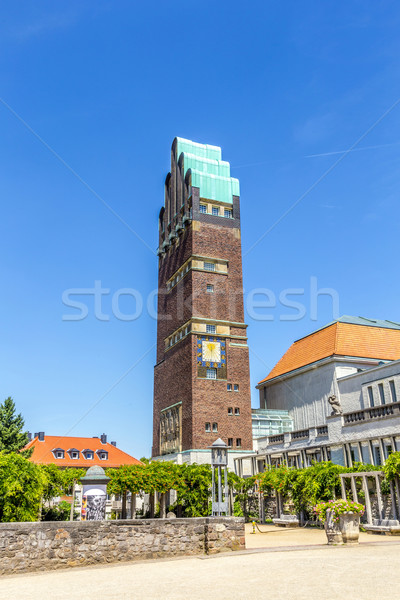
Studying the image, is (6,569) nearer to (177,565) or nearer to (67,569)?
(67,569)

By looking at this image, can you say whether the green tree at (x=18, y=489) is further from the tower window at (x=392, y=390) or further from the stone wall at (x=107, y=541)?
the tower window at (x=392, y=390)

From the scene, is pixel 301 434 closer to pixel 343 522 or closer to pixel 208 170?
pixel 343 522

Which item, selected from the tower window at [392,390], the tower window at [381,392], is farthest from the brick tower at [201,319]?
the tower window at [392,390]

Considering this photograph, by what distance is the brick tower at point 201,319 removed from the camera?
44250mm

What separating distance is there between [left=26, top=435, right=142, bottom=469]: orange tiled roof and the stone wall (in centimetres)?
5087

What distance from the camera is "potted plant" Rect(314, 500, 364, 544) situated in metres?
16.4

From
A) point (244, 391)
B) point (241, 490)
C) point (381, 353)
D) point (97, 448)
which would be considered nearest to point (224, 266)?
point (244, 391)

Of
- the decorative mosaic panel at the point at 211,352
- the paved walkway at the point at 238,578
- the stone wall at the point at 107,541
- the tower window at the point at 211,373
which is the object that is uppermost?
the decorative mosaic panel at the point at 211,352

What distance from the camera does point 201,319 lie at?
46.6 meters

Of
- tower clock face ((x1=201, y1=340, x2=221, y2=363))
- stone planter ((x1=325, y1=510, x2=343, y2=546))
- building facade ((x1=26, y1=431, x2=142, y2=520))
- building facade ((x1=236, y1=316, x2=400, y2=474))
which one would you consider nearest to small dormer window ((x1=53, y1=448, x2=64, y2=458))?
building facade ((x1=26, y1=431, x2=142, y2=520))

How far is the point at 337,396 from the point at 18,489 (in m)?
26.4

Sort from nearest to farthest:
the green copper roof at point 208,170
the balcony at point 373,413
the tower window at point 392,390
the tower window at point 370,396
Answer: the balcony at point 373,413, the tower window at point 392,390, the tower window at point 370,396, the green copper roof at point 208,170

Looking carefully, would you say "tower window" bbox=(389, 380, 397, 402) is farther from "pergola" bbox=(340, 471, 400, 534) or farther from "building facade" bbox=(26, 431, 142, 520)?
"building facade" bbox=(26, 431, 142, 520)

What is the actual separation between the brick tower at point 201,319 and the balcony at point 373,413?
16513 millimetres
